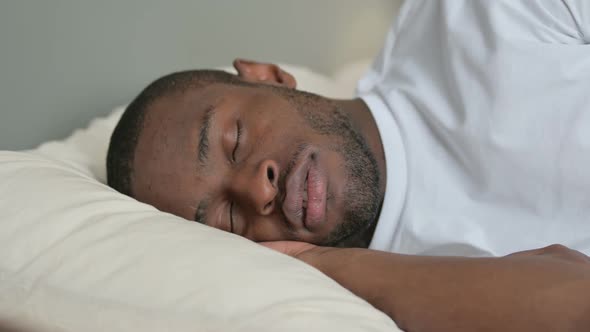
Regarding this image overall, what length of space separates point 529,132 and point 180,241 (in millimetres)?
645

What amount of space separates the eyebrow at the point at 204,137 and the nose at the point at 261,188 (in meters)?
0.07

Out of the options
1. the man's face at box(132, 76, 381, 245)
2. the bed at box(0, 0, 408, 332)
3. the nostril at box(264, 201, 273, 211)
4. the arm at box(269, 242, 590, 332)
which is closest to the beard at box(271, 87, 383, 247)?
the man's face at box(132, 76, 381, 245)

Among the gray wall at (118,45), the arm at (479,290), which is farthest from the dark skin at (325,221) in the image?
the gray wall at (118,45)

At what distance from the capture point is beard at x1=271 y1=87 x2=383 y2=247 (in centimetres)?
110

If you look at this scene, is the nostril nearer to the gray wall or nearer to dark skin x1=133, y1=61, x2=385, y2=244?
dark skin x1=133, y1=61, x2=385, y2=244

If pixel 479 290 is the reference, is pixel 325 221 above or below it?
below

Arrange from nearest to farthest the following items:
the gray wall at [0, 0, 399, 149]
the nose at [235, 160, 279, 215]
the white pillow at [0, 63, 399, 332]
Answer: the white pillow at [0, 63, 399, 332] → the nose at [235, 160, 279, 215] → the gray wall at [0, 0, 399, 149]

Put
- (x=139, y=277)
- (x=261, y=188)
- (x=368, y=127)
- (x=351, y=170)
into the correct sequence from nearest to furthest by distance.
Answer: (x=139, y=277), (x=261, y=188), (x=351, y=170), (x=368, y=127)

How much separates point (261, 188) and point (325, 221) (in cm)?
14

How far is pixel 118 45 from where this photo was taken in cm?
148

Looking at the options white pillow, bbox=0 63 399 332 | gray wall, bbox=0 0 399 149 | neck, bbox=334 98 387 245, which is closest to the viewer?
white pillow, bbox=0 63 399 332

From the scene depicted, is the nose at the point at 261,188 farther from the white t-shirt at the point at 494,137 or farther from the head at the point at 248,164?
the white t-shirt at the point at 494,137

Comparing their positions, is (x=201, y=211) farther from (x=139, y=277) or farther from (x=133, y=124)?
(x=139, y=277)

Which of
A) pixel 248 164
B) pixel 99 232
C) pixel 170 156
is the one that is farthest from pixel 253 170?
pixel 99 232
